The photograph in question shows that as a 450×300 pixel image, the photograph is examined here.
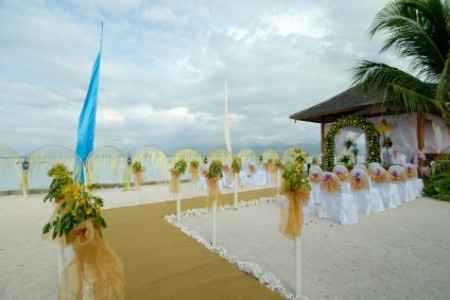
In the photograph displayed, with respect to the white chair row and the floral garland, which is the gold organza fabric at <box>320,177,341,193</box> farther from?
the floral garland

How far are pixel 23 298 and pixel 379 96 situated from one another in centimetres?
1126

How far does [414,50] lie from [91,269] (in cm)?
1044

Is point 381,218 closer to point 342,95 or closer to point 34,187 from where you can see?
point 342,95

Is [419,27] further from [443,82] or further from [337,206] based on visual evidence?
[337,206]

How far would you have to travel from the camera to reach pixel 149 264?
3.18 meters

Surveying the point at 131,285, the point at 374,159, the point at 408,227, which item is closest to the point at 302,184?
the point at 131,285

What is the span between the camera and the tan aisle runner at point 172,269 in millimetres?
2492

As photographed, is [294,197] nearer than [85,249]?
No

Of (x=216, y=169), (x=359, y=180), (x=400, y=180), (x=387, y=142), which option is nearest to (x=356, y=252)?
(x=216, y=169)

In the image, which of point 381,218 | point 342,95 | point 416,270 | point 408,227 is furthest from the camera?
point 342,95

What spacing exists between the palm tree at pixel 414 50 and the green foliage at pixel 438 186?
1.93 meters

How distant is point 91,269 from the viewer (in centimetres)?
175

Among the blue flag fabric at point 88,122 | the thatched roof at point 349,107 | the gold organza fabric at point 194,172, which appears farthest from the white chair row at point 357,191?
the blue flag fabric at point 88,122

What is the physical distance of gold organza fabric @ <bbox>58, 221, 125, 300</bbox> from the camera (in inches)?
66.6
